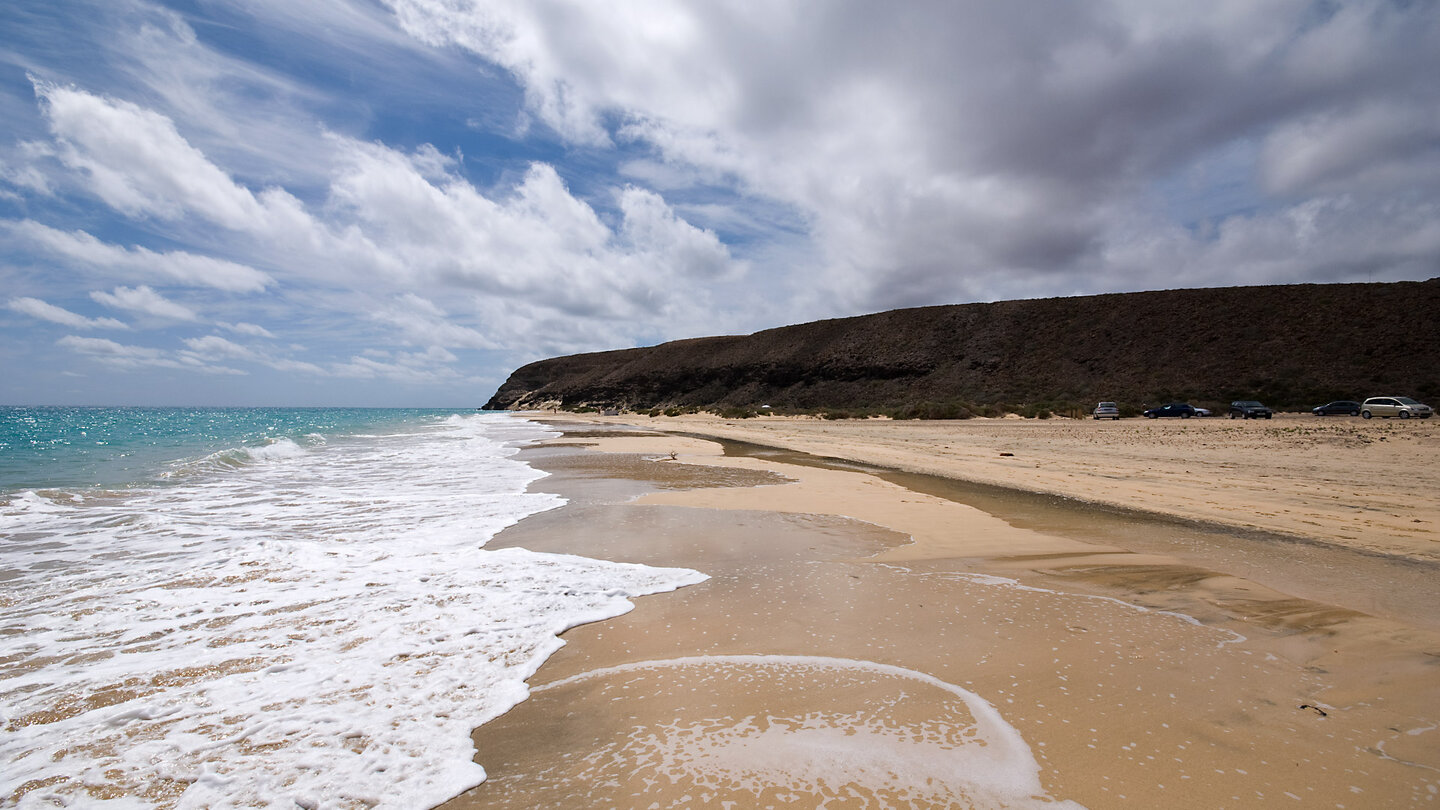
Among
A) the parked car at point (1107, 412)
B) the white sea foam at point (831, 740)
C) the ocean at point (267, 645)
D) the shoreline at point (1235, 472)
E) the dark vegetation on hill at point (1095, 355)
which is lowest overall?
the ocean at point (267, 645)

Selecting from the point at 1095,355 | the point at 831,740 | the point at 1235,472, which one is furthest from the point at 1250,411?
the point at 831,740

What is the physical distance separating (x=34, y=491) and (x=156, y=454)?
38.5ft

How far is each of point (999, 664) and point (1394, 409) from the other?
39509 millimetres

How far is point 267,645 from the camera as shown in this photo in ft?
14.9

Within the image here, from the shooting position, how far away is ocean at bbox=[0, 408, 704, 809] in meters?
2.96

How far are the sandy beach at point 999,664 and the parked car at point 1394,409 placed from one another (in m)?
28.2

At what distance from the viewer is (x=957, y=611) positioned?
16.5 ft

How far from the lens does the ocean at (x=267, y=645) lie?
2959mm

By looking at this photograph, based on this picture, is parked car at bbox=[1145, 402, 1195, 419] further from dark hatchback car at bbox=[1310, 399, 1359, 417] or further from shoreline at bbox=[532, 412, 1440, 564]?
shoreline at bbox=[532, 412, 1440, 564]

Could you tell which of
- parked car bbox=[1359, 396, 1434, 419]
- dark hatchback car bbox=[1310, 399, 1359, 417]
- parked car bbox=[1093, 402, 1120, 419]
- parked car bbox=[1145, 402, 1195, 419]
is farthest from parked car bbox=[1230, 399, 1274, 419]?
parked car bbox=[1093, 402, 1120, 419]

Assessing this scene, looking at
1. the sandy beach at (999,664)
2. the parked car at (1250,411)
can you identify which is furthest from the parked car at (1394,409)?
the sandy beach at (999,664)

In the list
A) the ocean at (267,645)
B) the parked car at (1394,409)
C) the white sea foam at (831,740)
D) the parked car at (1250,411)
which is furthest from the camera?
the parked car at (1250,411)

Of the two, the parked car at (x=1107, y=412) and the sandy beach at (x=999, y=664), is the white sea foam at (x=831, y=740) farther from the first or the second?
the parked car at (x=1107, y=412)

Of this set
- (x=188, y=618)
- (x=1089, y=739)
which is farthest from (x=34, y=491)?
(x=1089, y=739)
